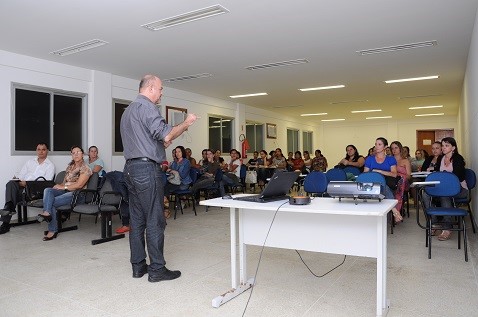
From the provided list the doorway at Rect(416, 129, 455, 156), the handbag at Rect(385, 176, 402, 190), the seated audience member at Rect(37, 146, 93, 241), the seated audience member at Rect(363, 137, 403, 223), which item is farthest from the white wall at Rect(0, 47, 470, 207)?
the doorway at Rect(416, 129, 455, 156)

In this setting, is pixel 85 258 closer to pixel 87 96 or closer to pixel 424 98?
pixel 87 96

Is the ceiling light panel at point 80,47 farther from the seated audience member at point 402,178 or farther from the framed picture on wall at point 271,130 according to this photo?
the framed picture on wall at point 271,130

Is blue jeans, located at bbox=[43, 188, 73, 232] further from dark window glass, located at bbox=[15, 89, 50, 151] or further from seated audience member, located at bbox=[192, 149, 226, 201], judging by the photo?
seated audience member, located at bbox=[192, 149, 226, 201]

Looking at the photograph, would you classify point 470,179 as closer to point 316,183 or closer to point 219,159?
Result: point 316,183

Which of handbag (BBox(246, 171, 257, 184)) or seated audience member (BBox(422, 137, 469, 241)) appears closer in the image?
seated audience member (BBox(422, 137, 469, 241))

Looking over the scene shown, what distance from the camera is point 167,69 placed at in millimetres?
7562

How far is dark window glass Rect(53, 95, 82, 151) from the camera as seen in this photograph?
7.12 meters

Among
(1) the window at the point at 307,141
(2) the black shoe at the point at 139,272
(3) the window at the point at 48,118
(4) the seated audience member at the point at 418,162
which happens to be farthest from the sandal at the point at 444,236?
(1) the window at the point at 307,141

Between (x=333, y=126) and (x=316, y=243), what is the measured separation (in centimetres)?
1768

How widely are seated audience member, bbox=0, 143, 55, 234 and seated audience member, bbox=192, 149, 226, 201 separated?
2.52m

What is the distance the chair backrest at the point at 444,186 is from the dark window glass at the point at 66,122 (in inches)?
248

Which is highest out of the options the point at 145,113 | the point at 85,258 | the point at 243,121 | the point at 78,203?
the point at 243,121

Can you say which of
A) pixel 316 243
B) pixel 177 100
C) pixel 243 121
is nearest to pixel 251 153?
pixel 243 121

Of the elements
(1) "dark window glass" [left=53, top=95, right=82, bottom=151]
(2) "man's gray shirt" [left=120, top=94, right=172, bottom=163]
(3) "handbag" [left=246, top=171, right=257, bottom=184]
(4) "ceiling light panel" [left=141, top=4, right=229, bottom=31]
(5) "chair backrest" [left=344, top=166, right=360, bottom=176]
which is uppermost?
(4) "ceiling light panel" [left=141, top=4, right=229, bottom=31]
